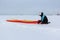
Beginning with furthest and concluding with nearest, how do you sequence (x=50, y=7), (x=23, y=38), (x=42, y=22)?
(x=50, y=7) → (x=42, y=22) → (x=23, y=38)

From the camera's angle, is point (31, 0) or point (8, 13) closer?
point (8, 13)

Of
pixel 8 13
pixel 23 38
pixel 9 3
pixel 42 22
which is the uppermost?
pixel 9 3

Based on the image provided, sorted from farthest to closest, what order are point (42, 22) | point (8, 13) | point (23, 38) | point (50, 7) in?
point (50, 7), point (8, 13), point (42, 22), point (23, 38)

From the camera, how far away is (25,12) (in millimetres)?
7168

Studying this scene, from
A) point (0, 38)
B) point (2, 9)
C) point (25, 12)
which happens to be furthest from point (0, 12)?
point (0, 38)

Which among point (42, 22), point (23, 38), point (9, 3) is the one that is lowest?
point (23, 38)

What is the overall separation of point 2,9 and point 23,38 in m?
5.37

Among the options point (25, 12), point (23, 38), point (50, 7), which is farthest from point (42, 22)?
point (50, 7)

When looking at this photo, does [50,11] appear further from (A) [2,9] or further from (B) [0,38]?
(B) [0,38]

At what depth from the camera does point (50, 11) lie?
7309 millimetres

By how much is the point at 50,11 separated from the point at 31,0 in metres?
0.96

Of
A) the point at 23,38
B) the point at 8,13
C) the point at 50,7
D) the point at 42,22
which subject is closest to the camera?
the point at 23,38

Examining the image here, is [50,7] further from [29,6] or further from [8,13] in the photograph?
[8,13]

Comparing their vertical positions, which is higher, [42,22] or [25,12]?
[25,12]
